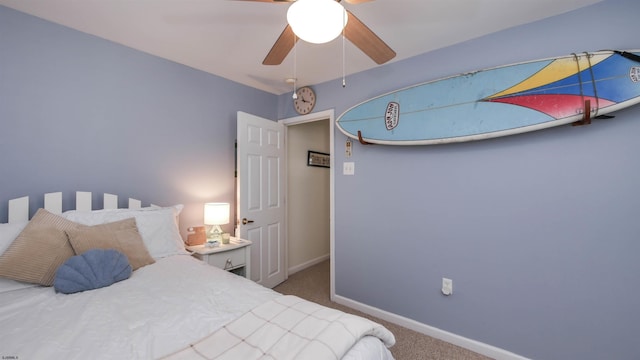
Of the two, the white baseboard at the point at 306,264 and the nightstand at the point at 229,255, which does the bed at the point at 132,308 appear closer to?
the nightstand at the point at 229,255

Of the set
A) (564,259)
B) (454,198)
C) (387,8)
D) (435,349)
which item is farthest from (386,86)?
(435,349)

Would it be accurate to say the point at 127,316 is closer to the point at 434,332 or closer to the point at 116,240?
the point at 116,240

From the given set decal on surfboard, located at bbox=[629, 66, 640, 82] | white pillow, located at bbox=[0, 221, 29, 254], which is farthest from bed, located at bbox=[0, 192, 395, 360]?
decal on surfboard, located at bbox=[629, 66, 640, 82]

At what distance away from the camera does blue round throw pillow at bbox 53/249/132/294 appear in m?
1.31

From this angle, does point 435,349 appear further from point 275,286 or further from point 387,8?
point 387,8

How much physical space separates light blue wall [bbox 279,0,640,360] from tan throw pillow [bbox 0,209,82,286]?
2158 mm

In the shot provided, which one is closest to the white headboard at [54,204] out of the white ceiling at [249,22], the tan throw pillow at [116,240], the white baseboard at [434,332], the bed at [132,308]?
→ the bed at [132,308]

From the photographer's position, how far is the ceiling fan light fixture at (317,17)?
1.02 meters

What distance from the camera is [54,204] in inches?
68.2

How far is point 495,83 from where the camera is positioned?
1842mm

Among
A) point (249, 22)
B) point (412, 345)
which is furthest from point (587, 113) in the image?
point (249, 22)

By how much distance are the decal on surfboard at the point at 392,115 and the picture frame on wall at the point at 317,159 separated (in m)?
1.62

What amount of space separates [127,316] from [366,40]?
170 cm

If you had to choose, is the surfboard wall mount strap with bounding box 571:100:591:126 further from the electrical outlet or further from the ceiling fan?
the electrical outlet
